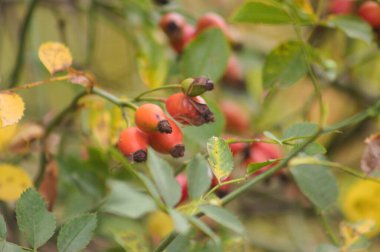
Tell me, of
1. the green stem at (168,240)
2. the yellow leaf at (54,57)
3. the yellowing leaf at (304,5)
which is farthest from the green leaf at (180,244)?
the yellowing leaf at (304,5)

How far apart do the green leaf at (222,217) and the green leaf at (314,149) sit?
0.44ft

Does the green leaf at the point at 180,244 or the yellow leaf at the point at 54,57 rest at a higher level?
the yellow leaf at the point at 54,57

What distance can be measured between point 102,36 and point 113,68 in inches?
6.4

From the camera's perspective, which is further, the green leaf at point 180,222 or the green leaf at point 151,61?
the green leaf at point 151,61

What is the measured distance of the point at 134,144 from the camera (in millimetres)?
689

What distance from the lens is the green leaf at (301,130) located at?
68 centimetres

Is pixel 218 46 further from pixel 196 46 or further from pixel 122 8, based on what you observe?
pixel 122 8

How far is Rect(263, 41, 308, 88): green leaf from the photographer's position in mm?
896

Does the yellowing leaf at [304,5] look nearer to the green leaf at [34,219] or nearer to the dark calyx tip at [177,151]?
the dark calyx tip at [177,151]

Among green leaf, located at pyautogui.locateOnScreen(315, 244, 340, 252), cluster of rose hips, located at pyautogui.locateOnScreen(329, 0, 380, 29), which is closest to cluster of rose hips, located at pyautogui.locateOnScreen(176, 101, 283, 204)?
green leaf, located at pyautogui.locateOnScreen(315, 244, 340, 252)

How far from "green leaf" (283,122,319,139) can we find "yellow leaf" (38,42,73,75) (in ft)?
0.89

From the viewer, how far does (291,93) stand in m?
2.15

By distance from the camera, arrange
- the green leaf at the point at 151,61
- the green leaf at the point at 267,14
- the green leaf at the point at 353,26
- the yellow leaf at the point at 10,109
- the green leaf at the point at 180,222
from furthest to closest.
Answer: the green leaf at the point at 151,61, the green leaf at the point at 353,26, the green leaf at the point at 267,14, the yellow leaf at the point at 10,109, the green leaf at the point at 180,222

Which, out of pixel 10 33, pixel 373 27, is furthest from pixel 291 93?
pixel 373 27
